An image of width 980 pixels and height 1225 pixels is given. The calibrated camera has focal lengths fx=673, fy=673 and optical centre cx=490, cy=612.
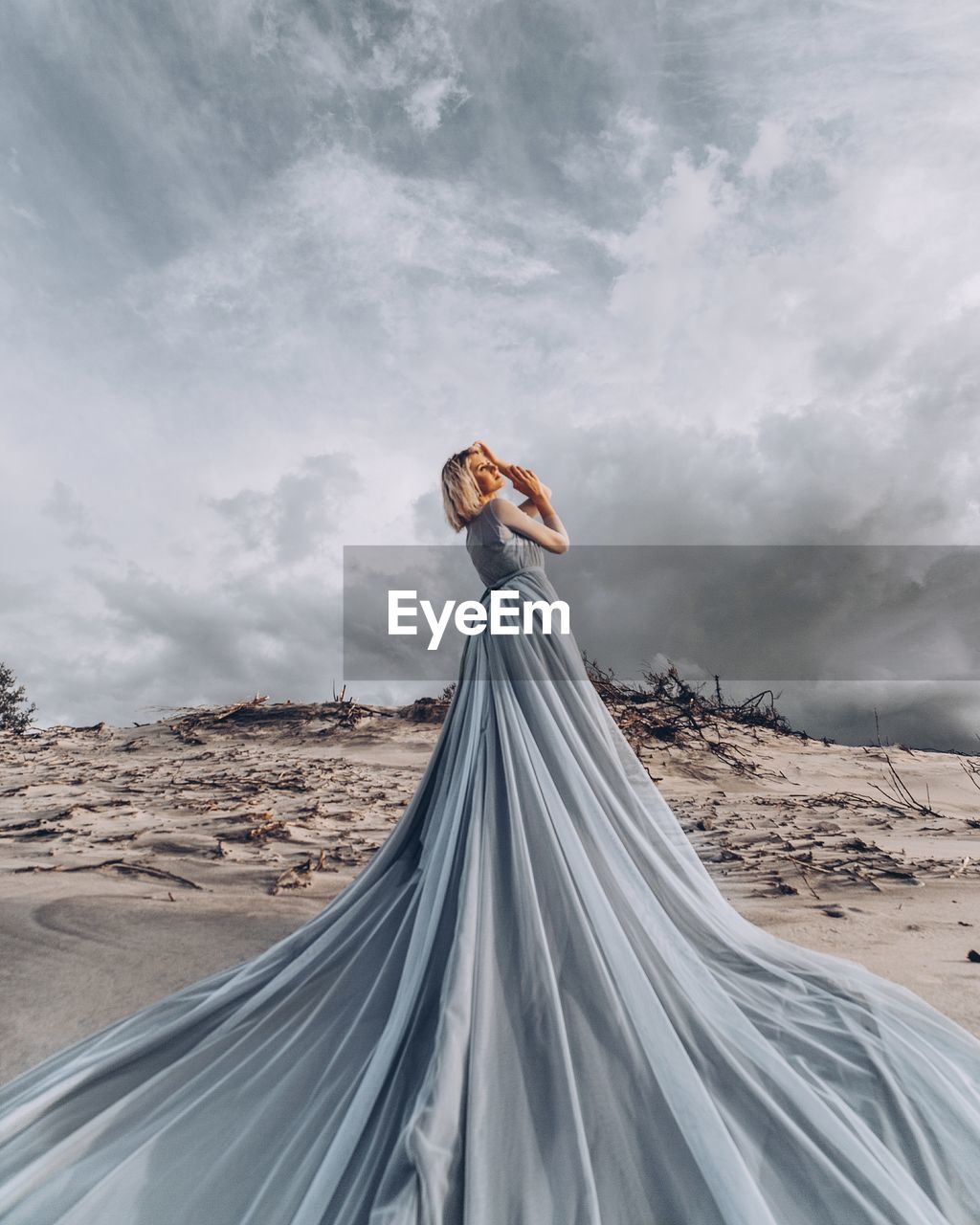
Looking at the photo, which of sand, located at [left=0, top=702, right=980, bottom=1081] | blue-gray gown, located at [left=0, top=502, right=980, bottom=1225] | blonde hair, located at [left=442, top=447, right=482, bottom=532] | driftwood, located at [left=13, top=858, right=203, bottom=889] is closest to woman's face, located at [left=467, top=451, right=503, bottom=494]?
blonde hair, located at [left=442, top=447, right=482, bottom=532]

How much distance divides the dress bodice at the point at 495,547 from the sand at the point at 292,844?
2339 mm

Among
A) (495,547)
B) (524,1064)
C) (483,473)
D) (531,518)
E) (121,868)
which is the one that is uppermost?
(483,473)

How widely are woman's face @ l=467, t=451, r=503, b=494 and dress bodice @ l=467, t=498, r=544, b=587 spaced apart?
16 cm

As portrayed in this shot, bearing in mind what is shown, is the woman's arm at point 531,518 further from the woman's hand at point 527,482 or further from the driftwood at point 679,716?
the driftwood at point 679,716

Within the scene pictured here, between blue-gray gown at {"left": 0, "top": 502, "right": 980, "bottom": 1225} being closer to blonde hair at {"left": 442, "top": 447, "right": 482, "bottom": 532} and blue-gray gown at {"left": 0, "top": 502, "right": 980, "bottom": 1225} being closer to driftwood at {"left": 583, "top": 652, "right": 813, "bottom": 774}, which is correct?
blonde hair at {"left": 442, "top": 447, "right": 482, "bottom": 532}

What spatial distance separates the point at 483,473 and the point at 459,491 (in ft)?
0.71

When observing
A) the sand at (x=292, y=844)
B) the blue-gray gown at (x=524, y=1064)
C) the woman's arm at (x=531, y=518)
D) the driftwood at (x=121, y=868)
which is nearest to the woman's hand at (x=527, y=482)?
the woman's arm at (x=531, y=518)

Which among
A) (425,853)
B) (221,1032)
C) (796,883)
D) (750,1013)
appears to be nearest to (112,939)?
(221,1032)

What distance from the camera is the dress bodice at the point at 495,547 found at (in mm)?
3434

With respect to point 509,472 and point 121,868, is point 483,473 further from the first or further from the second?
point 121,868

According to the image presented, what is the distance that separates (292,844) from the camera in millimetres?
5523

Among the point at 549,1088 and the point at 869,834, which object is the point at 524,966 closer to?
the point at 549,1088

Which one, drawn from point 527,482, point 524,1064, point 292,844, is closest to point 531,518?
point 527,482

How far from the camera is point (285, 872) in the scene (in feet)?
15.5
